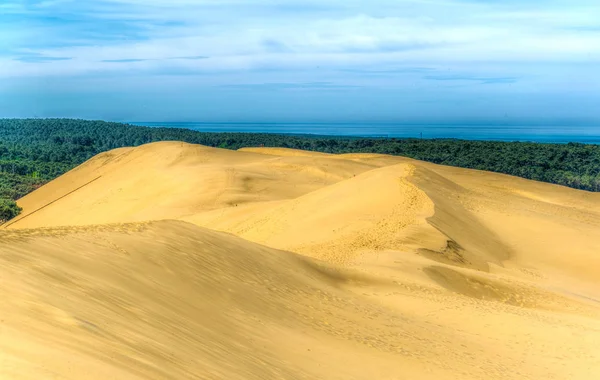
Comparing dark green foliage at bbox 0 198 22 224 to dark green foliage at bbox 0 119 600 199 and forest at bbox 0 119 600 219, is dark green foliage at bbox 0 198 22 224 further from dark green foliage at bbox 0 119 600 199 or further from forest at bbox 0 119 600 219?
dark green foliage at bbox 0 119 600 199

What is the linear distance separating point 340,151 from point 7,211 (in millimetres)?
54531

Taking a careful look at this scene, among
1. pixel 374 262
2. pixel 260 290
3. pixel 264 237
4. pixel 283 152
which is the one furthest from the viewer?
pixel 283 152

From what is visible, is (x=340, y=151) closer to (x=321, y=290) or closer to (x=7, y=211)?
(x=7, y=211)

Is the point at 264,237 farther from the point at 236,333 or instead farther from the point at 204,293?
the point at 236,333

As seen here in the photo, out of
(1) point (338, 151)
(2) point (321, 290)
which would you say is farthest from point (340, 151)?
(2) point (321, 290)

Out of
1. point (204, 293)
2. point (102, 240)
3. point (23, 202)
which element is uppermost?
point (102, 240)

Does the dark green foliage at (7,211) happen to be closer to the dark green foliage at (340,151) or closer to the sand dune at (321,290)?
the sand dune at (321,290)

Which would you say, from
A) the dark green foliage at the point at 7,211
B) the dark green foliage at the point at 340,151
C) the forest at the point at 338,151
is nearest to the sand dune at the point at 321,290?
the dark green foliage at the point at 7,211

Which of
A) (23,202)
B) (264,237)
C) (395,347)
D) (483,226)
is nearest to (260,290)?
(395,347)

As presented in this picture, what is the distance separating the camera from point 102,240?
12.2 m

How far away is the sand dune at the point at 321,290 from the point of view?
7293mm

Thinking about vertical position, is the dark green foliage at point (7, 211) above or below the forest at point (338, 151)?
below

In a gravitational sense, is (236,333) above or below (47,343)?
below

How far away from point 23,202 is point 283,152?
2582cm
